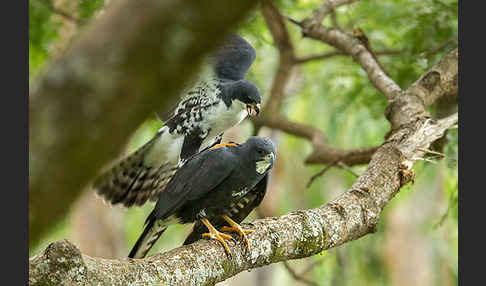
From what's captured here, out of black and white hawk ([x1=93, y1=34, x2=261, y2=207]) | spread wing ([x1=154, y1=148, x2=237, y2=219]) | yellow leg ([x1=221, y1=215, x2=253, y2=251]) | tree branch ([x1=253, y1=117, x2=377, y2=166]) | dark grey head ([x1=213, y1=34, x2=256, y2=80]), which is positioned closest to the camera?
yellow leg ([x1=221, y1=215, x2=253, y2=251])

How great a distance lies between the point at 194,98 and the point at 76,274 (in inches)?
87.1

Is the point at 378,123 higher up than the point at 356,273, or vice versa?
the point at 378,123

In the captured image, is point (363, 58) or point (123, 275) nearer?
point (123, 275)

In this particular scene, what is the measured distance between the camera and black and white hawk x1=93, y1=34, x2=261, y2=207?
3.73 metres

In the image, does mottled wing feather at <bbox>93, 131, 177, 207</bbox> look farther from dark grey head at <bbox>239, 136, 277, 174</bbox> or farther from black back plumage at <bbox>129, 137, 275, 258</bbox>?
dark grey head at <bbox>239, 136, 277, 174</bbox>

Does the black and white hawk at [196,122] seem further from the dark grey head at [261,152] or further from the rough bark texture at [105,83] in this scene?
the rough bark texture at [105,83]

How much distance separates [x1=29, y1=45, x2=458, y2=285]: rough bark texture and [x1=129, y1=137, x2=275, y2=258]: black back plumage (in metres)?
0.39

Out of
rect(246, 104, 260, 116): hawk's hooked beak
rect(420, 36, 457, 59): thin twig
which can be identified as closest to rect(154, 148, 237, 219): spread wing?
rect(246, 104, 260, 116): hawk's hooked beak

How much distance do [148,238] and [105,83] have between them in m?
2.54

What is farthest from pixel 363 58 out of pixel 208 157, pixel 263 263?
pixel 263 263

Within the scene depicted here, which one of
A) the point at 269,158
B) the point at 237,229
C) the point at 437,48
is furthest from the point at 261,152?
the point at 437,48

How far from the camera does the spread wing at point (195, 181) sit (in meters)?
3.26

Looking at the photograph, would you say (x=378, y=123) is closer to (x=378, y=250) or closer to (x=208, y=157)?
(x=208, y=157)

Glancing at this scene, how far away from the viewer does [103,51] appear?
92 centimetres
